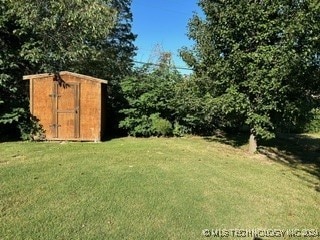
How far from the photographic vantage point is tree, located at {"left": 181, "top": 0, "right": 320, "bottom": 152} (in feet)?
32.1

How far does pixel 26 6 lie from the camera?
36.1 ft

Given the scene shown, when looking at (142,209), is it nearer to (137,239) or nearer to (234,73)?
(137,239)

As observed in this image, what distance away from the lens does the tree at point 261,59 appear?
9.79m

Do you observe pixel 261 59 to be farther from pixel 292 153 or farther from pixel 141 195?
pixel 141 195

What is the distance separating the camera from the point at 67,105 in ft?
40.8

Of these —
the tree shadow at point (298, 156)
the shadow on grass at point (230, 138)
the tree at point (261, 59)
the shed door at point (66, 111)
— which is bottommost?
the tree shadow at point (298, 156)

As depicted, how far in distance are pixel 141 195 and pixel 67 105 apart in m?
Answer: 7.14

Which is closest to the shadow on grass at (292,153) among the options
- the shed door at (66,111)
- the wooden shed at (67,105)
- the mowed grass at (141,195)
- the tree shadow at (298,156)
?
the tree shadow at (298,156)

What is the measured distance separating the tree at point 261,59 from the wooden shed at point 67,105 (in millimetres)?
3799

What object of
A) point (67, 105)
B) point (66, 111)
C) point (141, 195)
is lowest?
point (141, 195)

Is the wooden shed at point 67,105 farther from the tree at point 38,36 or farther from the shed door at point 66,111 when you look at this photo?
the tree at point 38,36

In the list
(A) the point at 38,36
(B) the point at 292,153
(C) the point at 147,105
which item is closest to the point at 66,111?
(A) the point at 38,36

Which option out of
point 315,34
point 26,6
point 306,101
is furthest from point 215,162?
point 26,6

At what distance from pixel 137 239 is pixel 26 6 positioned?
8.88 m
